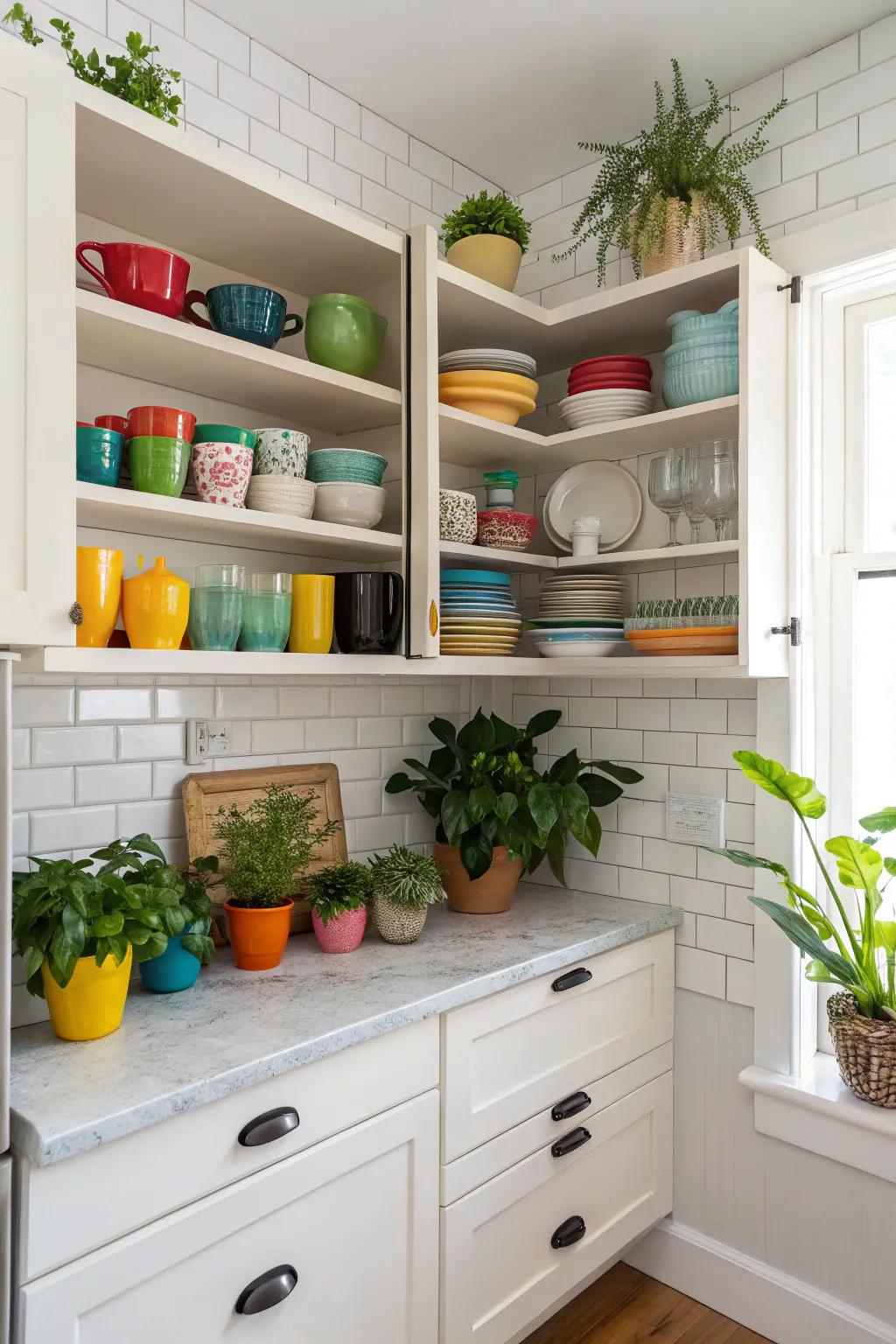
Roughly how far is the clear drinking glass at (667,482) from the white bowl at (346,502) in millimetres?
634

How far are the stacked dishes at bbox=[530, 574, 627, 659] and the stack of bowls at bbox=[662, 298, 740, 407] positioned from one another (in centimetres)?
47

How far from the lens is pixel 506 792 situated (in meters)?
2.12

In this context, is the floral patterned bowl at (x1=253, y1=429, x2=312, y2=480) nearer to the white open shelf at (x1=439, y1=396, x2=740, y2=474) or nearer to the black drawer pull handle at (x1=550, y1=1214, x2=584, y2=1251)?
the white open shelf at (x1=439, y1=396, x2=740, y2=474)

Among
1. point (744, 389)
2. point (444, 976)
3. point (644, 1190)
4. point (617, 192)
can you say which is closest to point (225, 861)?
point (444, 976)

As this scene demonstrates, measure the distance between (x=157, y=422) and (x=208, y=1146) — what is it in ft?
3.71

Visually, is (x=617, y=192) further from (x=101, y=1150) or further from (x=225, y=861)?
(x=101, y=1150)

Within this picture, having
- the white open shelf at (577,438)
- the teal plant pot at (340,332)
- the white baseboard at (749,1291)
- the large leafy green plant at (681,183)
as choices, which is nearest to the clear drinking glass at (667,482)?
the white open shelf at (577,438)

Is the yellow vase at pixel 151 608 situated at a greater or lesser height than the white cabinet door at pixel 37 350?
lesser

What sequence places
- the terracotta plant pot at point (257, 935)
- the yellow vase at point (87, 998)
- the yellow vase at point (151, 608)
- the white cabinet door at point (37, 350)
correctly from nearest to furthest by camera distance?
the white cabinet door at point (37, 350), the yellow vase at point (87, 998), the yellow vase at point (151, 608), the terracotta plant pot at point (257, 935)

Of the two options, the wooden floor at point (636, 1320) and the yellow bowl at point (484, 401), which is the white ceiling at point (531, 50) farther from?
the wooden floor at point (636, 1320)

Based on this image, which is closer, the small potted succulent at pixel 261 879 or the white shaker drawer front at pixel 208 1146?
the white shaker drawer front at pixel 208 1146

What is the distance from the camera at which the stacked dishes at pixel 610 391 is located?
2.15 meters

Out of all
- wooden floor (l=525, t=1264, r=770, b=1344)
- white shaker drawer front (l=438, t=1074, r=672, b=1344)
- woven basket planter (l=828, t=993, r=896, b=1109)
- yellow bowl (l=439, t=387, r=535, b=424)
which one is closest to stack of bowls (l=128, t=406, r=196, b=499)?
yellow bowl (l=439, t=387, r=535, b=424)

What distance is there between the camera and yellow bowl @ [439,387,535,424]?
2064 mm
